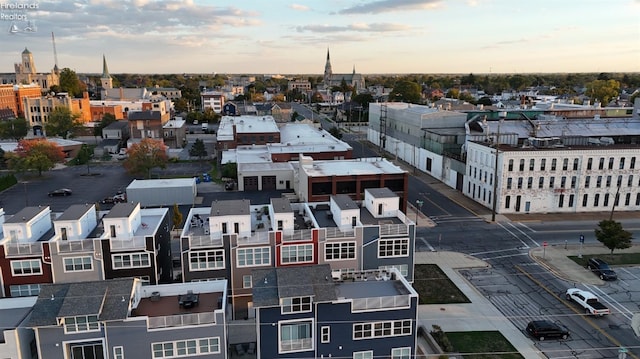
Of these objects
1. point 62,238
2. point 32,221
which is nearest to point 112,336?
point 62,238

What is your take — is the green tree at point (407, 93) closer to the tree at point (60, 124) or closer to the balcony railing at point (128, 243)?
the tree at point (60, 124)

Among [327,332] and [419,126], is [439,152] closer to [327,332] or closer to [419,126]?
[419,126]

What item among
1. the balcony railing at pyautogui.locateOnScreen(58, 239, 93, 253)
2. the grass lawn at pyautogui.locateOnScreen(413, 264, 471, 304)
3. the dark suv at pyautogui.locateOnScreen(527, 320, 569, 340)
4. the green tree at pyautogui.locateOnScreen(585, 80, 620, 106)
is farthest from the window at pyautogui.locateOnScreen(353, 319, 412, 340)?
the green tree at pyautogui.locateOnScreen(585, 80, 620, 106)

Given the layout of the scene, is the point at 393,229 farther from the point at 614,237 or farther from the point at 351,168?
the point at 351,168

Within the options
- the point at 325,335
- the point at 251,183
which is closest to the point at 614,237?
the point at 325,335

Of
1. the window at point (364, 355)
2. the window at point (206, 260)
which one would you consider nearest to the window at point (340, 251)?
the window at point (206, 260)

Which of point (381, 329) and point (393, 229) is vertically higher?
point (393, 229)
